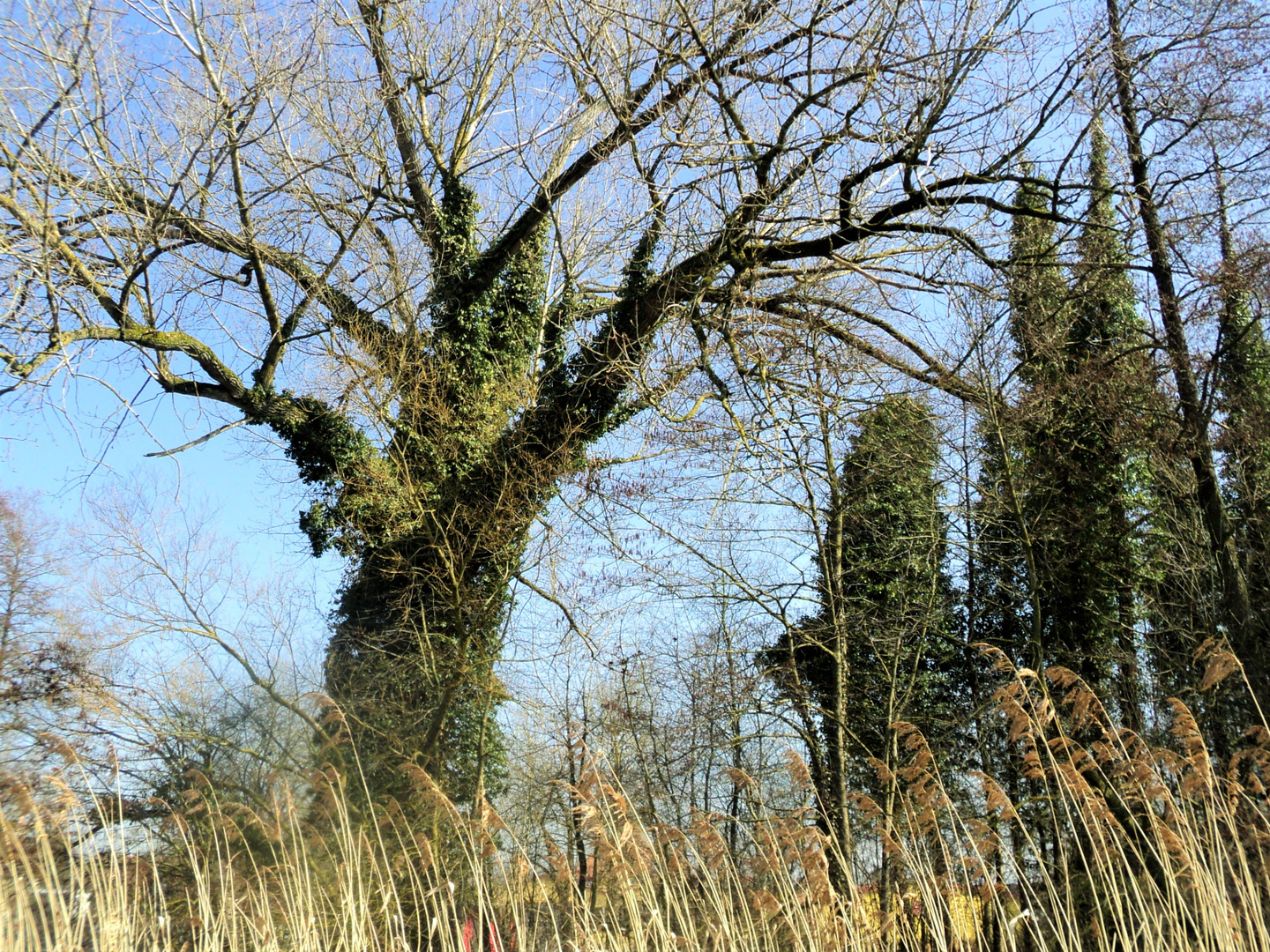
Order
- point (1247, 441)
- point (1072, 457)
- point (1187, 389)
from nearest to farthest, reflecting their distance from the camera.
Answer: point (1187, 389) < point (1247, 441) < point (1072, 457)

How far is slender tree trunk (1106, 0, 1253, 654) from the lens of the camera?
6469mm

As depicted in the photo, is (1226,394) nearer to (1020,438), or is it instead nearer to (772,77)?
(1020,438)

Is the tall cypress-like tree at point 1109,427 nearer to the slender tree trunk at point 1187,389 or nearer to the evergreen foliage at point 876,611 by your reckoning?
the slender tree trunk at point 1187,389

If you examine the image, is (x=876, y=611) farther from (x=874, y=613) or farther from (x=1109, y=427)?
(x=1109, y=427)

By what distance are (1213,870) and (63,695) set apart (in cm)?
823

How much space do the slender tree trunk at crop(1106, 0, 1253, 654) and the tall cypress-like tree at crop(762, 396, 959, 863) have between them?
181 centimetres

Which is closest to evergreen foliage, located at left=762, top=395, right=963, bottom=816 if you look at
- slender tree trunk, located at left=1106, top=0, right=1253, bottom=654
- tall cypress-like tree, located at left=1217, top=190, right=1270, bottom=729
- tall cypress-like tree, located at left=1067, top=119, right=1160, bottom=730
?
tall cypress-like tree, located at left=1067, top=119, right=1160, bottom=730

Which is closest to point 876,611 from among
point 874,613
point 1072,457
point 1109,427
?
point 874,613

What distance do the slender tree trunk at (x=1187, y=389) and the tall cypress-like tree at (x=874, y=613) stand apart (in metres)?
1.81

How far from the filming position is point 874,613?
341 inches

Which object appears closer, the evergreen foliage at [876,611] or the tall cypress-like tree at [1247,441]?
the tall cypress-like tree at [1247,441]

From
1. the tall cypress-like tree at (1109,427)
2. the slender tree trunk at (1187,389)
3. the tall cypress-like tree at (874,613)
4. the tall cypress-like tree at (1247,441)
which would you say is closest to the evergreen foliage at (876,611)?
the tall cypress-like tree at (874,613)

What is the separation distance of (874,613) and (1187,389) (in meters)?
3.12

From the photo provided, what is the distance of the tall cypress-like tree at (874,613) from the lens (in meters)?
7.75
